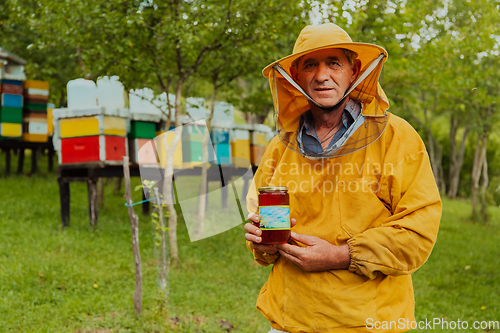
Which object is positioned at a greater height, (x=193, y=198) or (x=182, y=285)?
(x=193, y=198)

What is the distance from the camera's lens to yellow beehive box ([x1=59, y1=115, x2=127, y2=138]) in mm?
7618

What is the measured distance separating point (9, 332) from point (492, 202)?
12394mm

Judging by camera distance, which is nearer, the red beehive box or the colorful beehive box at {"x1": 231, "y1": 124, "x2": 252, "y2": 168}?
the red beehive box

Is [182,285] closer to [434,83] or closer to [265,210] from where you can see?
[265,210]

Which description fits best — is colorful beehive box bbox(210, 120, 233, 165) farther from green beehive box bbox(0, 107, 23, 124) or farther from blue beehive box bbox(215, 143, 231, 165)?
green beehive box bbox(0, 107, 23, 124)

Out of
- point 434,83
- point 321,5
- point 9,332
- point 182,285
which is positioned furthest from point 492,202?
point 9,332

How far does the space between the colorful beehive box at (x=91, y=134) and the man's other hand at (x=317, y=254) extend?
6548mm

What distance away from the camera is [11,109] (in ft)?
36.6

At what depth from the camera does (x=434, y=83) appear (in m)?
8.29

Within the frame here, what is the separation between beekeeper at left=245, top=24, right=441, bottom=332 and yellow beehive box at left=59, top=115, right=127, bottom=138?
622 cm

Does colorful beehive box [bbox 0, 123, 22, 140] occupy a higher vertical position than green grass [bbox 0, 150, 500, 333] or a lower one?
higher

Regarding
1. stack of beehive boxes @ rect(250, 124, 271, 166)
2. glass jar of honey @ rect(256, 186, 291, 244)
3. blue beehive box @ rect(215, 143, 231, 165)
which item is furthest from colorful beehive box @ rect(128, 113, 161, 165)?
glass jar of honey @ rect(256, 186, 291, 244)

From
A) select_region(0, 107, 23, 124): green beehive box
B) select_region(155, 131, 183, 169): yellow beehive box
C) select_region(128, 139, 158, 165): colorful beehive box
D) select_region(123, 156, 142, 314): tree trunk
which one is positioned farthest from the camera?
select_region(0, 107, 23, 124): green beehive box

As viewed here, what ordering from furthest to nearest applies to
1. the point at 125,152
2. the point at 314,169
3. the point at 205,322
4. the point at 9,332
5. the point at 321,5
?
the point at 125,152
the point at 321,5
the point at 205,322
the point at 9,332
the point at 314,169
